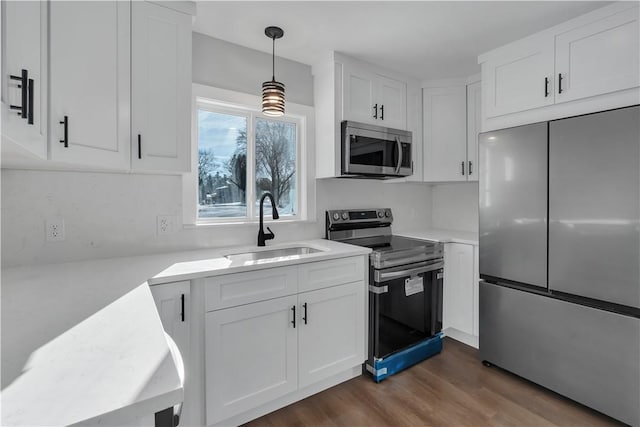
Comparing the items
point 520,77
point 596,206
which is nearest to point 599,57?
point 520,77

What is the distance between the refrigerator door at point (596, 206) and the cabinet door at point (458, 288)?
2.22ft

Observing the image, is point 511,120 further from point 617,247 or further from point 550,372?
point 550,372

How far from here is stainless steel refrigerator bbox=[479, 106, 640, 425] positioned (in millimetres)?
1672

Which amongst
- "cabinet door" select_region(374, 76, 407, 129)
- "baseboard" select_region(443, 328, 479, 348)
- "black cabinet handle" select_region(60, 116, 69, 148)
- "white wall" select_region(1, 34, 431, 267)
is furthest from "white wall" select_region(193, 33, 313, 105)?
"baseboard" select_region(443, 328, 479, 348)

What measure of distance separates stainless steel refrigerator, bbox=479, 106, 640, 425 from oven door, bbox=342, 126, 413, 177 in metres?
0.62

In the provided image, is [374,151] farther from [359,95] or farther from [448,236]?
[448,236]

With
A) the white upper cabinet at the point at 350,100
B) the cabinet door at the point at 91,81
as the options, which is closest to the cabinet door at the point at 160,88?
the cabinet door at the point at 91,81

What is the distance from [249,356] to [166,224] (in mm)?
968

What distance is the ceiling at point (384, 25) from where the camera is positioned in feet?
5.89

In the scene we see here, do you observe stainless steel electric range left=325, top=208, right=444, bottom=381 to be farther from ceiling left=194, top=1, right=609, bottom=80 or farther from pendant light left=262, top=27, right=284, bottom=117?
ceiling left=194, top=1, right=609, bottom=80

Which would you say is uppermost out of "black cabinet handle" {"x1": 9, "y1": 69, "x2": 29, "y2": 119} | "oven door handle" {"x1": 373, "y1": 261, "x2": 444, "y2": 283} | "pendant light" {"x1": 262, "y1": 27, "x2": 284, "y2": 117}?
"pendant light" {"x1": 262, "y1": 27, "x2": 284, "y2": 117}

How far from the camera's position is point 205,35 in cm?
212

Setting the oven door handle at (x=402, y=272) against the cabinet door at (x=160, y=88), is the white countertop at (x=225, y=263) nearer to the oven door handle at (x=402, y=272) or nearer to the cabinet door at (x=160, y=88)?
the oven door handle at (x=402, y=272)

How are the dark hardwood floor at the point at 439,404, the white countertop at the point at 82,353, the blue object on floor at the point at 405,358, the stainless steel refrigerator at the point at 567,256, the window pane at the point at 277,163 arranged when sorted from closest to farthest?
the white countertop at the point at 82,353 < the stainless steel refrigerator at the point at 567,256 < the dark hardwood floor at the point at 439,404 < the blue object on floor at the point at 405,358 < the window pane at the point at 277,163
